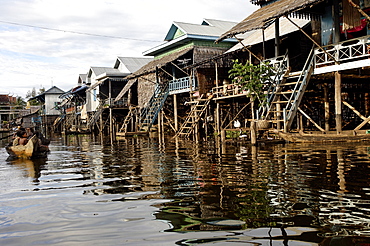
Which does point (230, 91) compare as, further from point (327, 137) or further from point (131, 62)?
point (131, 62)

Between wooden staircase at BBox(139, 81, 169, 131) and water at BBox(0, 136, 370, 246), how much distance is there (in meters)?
19.8

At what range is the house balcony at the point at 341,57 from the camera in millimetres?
14086

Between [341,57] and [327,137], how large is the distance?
343 centimetres

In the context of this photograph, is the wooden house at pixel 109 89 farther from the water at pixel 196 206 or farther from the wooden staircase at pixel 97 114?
the water at pixel 196 206

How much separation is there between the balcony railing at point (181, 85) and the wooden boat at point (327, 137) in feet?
35.6

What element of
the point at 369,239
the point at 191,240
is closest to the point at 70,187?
the point at 191,240

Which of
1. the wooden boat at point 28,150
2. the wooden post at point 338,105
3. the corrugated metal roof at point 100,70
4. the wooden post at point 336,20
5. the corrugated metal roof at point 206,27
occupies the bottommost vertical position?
the wooden boat at point 28,150

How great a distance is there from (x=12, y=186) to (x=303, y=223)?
5.84 m

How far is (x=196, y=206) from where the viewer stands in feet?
16.9

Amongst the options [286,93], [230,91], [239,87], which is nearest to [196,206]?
[286,93]

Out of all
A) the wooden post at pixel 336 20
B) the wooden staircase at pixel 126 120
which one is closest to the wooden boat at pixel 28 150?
the wooden post at pixel 336 20

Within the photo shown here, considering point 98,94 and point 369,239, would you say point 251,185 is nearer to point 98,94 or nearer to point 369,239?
point 369,239

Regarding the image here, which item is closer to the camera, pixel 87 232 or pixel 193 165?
pixel 87 232

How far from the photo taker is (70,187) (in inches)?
289
